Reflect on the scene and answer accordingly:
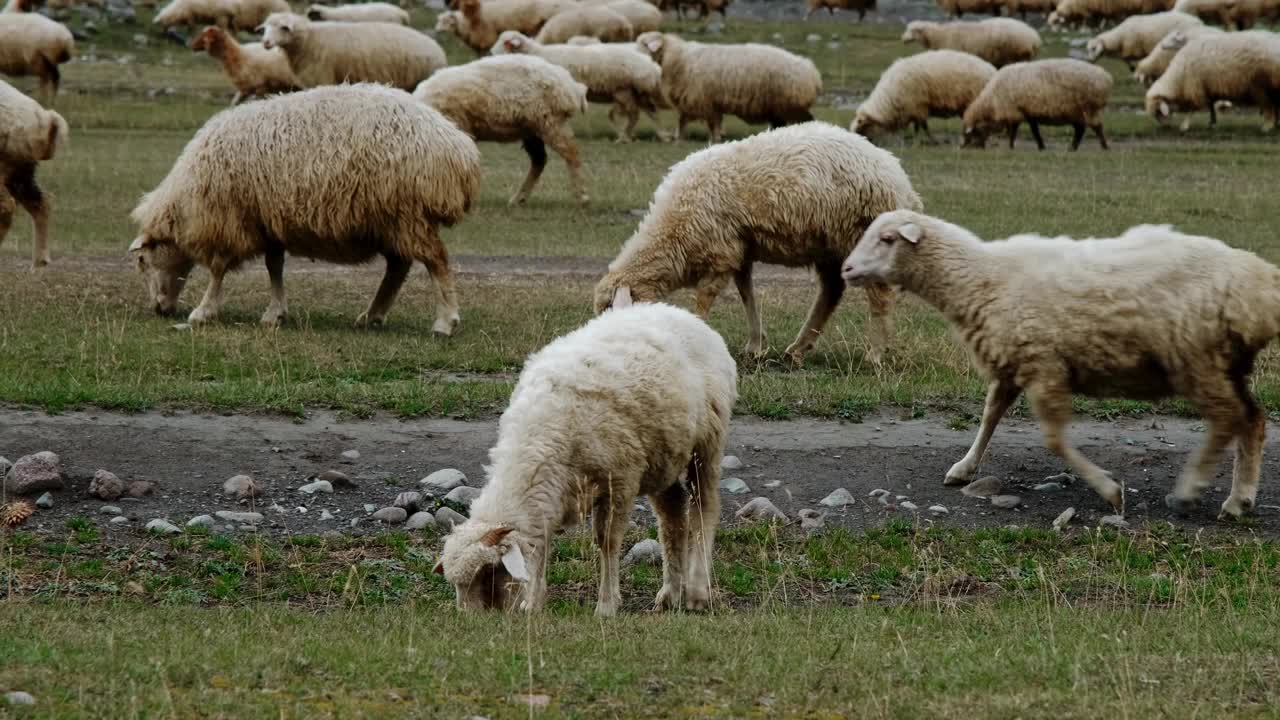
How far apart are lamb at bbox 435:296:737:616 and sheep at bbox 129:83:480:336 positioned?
5589 mm

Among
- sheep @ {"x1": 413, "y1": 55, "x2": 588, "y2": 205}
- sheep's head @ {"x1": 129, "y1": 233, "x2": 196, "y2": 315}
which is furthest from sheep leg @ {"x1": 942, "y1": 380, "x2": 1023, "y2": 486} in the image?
sheep @ {"x1": 413, "y1": 55, "x2": 588, "y2": 205}

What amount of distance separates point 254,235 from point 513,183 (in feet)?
35.4

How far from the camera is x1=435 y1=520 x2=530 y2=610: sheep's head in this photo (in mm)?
6750

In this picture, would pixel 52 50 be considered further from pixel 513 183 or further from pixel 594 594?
pixel 594 594

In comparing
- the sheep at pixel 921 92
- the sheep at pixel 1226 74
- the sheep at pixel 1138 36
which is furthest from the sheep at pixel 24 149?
the sheep at pixel 1138 36

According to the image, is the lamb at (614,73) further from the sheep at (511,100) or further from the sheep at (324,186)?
the sheep at (324,186)

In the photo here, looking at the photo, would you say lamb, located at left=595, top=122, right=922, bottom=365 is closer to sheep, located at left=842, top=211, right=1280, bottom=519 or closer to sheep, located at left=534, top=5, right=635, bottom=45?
sheep, located at left=842, top=211, right=1280, bottom=519

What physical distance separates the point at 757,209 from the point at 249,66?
20160 mm

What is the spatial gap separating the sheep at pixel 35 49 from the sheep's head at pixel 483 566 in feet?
90.6

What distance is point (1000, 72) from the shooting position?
98.0 feet

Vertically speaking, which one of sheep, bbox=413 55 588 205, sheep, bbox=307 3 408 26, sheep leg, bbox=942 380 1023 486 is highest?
sheep leg, bbox=942 380 1023 486

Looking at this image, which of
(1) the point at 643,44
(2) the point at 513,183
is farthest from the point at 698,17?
(2) the point at 513,183

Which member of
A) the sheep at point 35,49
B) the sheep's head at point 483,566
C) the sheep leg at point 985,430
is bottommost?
the sheep at point 35,49

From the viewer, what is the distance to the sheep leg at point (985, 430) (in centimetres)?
968
